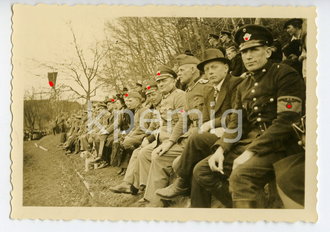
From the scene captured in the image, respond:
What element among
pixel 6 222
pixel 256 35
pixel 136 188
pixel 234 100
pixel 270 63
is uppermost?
pixel 256 35

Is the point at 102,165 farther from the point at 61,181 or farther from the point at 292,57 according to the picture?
the point at 292,57

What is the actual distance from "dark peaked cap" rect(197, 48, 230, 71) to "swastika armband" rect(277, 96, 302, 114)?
610 mm

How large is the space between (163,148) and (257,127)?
893mm

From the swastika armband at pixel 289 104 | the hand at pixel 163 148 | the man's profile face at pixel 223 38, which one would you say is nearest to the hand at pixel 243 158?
the swastika armband at pixel 289 104

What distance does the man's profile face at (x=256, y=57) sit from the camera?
11.7 ft

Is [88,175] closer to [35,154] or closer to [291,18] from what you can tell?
[35,154]

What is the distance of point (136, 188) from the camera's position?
3.64 m

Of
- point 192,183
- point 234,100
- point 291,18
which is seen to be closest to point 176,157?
point 192,183

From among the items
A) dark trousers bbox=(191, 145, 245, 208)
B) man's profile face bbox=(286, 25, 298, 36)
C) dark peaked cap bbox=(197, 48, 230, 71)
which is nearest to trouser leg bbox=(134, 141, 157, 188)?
dark trousers bbox=(191, 145, 245, 208)

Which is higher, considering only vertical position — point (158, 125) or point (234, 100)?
point (234, 100)

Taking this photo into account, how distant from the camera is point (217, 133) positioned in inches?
140

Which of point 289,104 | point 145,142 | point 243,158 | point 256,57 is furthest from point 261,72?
point 145,142

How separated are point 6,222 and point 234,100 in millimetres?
2449

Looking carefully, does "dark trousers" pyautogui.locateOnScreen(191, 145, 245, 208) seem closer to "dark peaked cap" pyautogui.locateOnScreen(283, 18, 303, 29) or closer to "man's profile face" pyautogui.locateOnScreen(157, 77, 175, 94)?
"man's profile face" pyautogui.locateOnScreen(157, 77, 175, 94)
